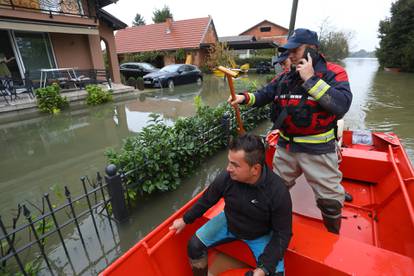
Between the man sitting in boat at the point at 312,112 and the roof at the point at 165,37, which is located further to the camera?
the roof at the point at 165,37

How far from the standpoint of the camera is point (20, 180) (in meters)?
4.20

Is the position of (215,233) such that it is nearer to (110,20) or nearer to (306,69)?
(306,69)

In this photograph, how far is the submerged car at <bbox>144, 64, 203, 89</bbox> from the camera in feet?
45.5

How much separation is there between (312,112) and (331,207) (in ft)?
2.67

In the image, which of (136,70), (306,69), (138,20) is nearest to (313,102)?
(306,69)

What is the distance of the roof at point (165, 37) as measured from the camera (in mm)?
23547

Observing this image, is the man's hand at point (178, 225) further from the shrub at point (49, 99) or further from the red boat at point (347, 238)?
the shrub at point (49, 99)

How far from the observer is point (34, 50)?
35.9 ft

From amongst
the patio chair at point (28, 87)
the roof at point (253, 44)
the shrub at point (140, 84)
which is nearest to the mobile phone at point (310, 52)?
the patio chair at point (28, 87)

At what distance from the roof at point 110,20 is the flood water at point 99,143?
17.9 feet

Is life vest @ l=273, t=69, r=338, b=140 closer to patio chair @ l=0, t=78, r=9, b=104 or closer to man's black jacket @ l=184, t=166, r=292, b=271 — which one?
man's black jacket @ l=184, t=166, r=292, b=271

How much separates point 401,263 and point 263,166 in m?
0.99

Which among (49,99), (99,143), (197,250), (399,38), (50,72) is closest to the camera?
(197,250)

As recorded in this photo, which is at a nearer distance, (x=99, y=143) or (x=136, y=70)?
(x=99, y=143)
